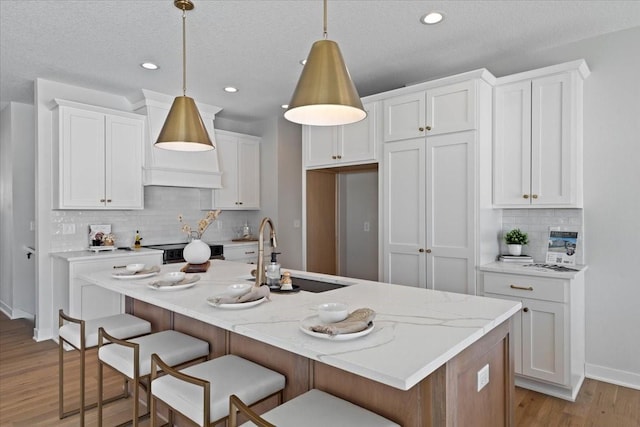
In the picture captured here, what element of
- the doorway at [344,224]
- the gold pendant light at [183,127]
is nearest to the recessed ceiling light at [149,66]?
the gold pendant light at [183,127]

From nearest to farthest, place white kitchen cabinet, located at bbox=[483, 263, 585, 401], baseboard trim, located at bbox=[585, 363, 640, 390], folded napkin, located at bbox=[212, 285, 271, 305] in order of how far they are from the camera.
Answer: folded napkin, located at bbox=[212, 285, 271, 305], white kitchen cabinet, located at bbox=[483, 263, 585, 401], baseboard trim, located at bbox=[585, 363, 640, 390]

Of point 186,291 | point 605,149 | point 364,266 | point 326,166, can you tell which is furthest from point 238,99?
point 605,149

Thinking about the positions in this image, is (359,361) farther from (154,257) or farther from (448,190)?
(154,257)

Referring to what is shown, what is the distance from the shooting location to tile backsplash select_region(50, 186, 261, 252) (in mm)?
4199

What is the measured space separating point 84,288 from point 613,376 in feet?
15.1

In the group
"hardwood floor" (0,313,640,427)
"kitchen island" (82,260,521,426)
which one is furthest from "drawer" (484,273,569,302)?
"kitchen island" (82,260,521,426)

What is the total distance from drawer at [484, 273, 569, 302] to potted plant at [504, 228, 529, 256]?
461mm

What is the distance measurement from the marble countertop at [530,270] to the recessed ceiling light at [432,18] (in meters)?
1.87

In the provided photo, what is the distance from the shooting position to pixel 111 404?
2680mm

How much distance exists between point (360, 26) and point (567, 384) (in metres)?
2.92

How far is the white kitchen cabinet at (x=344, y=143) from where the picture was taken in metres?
3.77

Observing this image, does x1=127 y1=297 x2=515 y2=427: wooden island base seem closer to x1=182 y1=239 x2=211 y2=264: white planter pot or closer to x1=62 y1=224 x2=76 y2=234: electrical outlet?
x1=182 y1=239 x2=211 y2=264: white planter pot

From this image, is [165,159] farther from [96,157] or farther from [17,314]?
[17,314]

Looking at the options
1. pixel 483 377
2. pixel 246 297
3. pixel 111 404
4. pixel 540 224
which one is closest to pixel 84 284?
pixel 111 404
